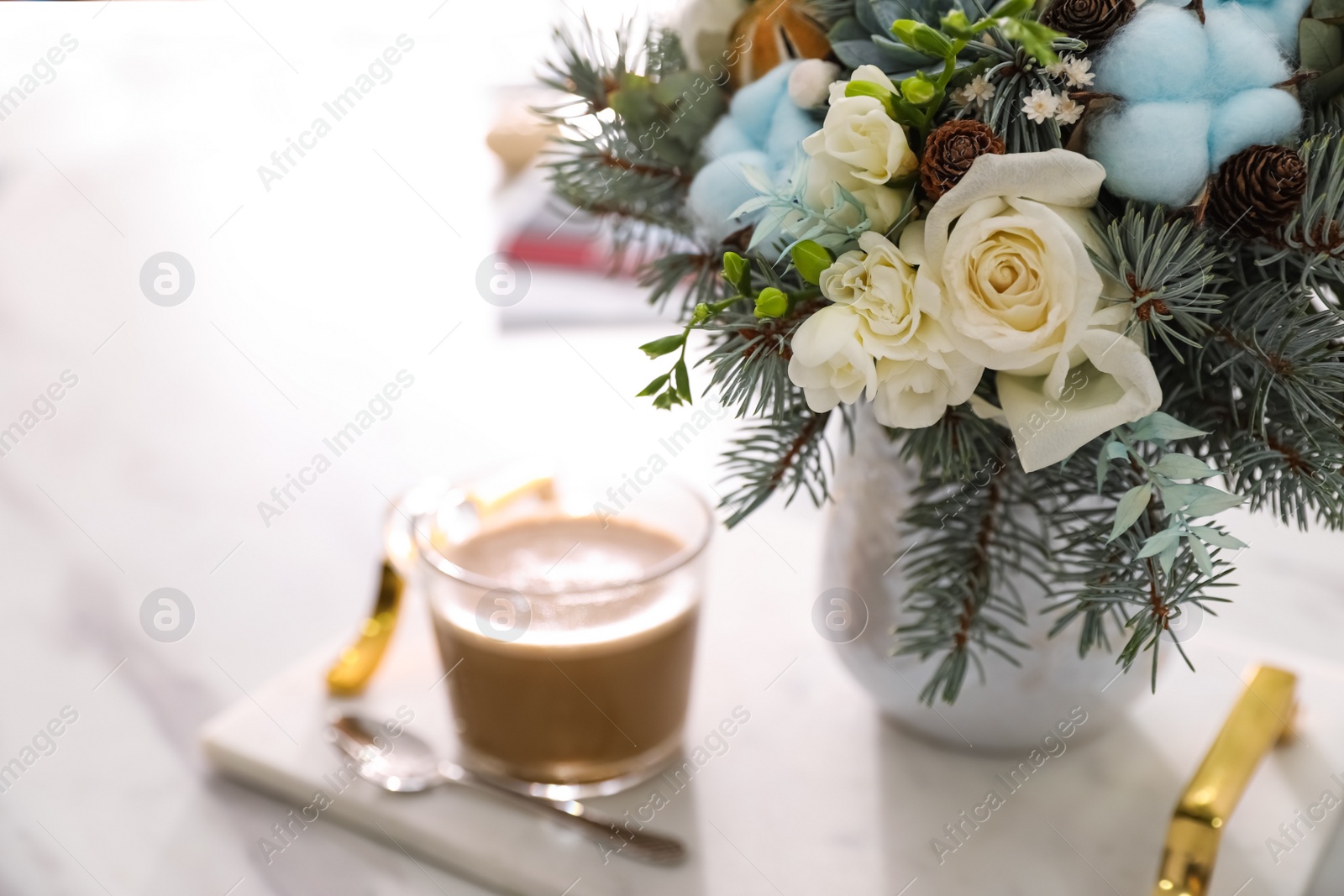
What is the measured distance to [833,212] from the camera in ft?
1.14

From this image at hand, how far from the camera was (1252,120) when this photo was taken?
1.11 feet

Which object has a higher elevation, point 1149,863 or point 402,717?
point 402,717

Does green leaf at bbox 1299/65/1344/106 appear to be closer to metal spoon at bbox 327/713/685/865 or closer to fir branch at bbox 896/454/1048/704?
fir branch at bbox 896/454/1048/704

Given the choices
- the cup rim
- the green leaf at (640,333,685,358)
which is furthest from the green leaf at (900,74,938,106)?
the cup rim

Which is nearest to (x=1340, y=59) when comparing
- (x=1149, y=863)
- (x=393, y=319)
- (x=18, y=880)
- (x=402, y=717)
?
(x=1149, y=863)

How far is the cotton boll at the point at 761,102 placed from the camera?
42 centimetres

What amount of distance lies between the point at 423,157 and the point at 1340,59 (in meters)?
1.32

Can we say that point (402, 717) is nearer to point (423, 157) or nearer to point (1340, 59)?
point (1340, 59)

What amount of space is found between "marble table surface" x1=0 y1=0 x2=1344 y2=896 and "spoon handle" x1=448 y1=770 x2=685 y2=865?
0.15ft

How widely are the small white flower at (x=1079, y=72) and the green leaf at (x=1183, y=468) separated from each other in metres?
0.12

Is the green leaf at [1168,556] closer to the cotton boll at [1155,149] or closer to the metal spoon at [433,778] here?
the cotton boll at [1155,149]

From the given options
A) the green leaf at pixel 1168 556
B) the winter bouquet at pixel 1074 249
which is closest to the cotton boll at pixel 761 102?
the winter bouquet at pixel 1074 249

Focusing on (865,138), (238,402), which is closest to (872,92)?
(865,138)

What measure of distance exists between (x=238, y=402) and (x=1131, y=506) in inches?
34.7
